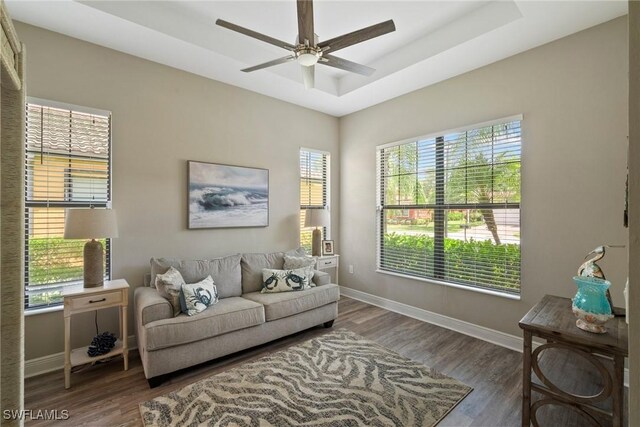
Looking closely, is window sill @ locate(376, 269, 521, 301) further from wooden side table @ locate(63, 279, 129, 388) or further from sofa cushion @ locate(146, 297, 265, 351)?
wooden side table @ locate(63, 279, 129, 388)

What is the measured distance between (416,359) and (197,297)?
2.08 meters

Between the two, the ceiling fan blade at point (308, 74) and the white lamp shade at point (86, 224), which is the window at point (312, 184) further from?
the white lamp shade at point (86, 224)

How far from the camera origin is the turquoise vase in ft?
5.47

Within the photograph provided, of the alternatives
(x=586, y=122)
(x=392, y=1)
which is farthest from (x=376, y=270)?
(x=392, y=1)

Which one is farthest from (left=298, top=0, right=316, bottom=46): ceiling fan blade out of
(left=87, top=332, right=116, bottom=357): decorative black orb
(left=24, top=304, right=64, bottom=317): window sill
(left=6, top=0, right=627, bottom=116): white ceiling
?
(left=24, top=304, right=64, bottom=317): window sill

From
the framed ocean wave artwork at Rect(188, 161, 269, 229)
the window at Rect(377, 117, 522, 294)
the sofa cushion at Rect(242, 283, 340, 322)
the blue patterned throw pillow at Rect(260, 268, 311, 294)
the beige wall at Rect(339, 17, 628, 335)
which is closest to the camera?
the beige wall at Rect(339, 17, 628, 335)

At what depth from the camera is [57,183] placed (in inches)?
103

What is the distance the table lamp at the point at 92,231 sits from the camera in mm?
2322

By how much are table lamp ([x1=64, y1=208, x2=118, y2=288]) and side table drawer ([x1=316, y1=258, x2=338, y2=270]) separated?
2469 mm

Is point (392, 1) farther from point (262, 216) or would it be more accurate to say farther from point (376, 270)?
point (376, 270)

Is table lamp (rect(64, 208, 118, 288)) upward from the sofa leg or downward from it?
upward

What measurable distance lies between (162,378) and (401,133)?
12.3 feet
